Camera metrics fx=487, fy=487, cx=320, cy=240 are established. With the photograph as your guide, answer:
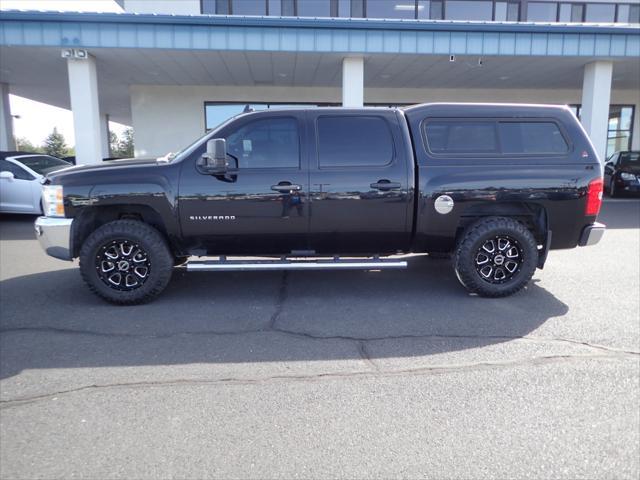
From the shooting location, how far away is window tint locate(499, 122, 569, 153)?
5.51 metres

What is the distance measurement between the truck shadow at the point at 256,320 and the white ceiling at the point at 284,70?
8.50m

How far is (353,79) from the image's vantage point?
1306cm

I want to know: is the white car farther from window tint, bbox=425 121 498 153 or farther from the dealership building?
window tint, bbox=425 121 498 153

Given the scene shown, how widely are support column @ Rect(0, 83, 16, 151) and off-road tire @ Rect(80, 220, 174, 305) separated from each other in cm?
1485

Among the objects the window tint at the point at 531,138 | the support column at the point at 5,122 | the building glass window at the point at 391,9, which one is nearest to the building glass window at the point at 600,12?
the building glass window at the point at 391,9

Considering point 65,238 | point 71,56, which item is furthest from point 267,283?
point 71,56

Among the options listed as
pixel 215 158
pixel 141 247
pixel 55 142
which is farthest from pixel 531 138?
pixel 55 142

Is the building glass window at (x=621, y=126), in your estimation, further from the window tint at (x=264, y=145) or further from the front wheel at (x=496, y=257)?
the window tint at (x=264, y=145)

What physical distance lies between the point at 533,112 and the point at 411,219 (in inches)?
74.5

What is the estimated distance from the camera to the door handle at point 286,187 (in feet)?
17.0

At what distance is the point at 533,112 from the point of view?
5562mm

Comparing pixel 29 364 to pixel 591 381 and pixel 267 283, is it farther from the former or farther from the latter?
pixel 591 381

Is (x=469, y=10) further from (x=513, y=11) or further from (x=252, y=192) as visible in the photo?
(x=252, y=192)

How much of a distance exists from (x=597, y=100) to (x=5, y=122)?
754 inches
